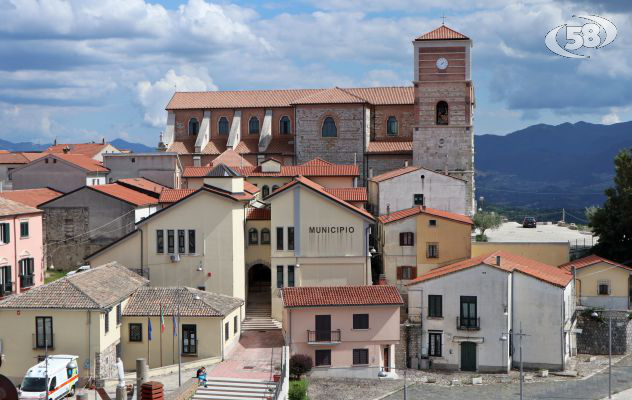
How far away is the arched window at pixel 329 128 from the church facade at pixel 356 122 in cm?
9

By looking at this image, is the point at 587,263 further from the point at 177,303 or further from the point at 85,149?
the point at 85,149

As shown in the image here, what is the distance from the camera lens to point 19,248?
4562 cm

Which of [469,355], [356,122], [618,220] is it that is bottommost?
[469,355]

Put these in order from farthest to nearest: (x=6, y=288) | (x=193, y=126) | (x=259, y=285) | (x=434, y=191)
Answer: (x=193, y=126)
(x=434, y=191)
(x=259, y=285)
(x=6, y=288)

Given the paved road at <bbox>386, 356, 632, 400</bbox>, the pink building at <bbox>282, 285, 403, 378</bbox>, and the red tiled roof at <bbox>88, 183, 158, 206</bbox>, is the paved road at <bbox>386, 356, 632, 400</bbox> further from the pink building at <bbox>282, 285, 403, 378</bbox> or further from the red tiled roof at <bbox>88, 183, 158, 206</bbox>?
the red tiled roof at <bbox>88, 183, 158, 206</bbox>

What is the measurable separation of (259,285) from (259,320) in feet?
20.6

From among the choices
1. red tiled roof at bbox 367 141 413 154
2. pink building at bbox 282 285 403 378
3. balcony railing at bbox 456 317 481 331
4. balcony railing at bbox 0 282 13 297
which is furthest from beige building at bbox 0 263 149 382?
red tiled roof at bbox 367 141 413 154

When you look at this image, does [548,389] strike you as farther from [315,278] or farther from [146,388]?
[146,388]

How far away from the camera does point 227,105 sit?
265ft

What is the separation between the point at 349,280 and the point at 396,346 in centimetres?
551

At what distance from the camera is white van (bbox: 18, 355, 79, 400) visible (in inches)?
1291

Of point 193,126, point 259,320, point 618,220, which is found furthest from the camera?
point 193,126

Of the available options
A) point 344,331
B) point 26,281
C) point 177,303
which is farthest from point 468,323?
point 26,281

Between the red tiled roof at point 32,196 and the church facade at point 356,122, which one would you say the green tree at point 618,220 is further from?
the red tiled roof at point 32,196
